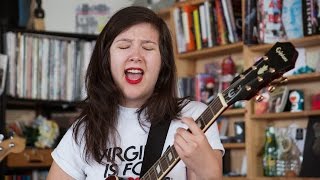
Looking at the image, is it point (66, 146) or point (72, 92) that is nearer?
point (66, 146)

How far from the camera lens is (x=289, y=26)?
2.89 m

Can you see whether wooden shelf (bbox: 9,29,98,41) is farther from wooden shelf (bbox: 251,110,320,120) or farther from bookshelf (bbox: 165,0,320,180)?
wooden shelf (bbox: 251,110,320,120)

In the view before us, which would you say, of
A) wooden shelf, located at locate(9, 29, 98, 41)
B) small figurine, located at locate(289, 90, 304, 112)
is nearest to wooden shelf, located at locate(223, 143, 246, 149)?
small figurine, located at locate(289, 90, 304, 112)

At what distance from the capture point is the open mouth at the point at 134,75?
1545 mm

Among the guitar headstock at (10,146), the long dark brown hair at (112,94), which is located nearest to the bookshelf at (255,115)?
the guitar headstock at (10,146)

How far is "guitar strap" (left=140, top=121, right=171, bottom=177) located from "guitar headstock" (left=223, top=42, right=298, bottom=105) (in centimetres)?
25

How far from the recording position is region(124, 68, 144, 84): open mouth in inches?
60.8

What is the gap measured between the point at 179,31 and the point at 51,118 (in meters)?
0.95

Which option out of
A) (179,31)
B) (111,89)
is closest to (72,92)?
(179,31)

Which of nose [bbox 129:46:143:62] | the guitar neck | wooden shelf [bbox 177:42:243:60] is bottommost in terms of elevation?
the guitar neck

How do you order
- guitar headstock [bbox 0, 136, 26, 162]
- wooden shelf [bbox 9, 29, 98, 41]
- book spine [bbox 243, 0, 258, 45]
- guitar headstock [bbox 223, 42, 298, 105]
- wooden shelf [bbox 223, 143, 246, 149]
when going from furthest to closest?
wooden shelf [bbox 9, 29, 98, 41] → wooden shelf [bbox 223, 143, 246, 149] → book spine [bbox 243, 0, 258, 45] → guitar headstock [bbox 0, 136, 26, 162] → guitar headstock [bbox 223, 42, 298, 105]

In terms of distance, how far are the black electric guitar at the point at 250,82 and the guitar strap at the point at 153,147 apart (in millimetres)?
43

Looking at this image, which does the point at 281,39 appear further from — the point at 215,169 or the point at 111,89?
the point at 215,169

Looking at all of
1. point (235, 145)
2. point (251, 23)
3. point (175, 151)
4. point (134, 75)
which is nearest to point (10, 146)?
point (134, 75)
